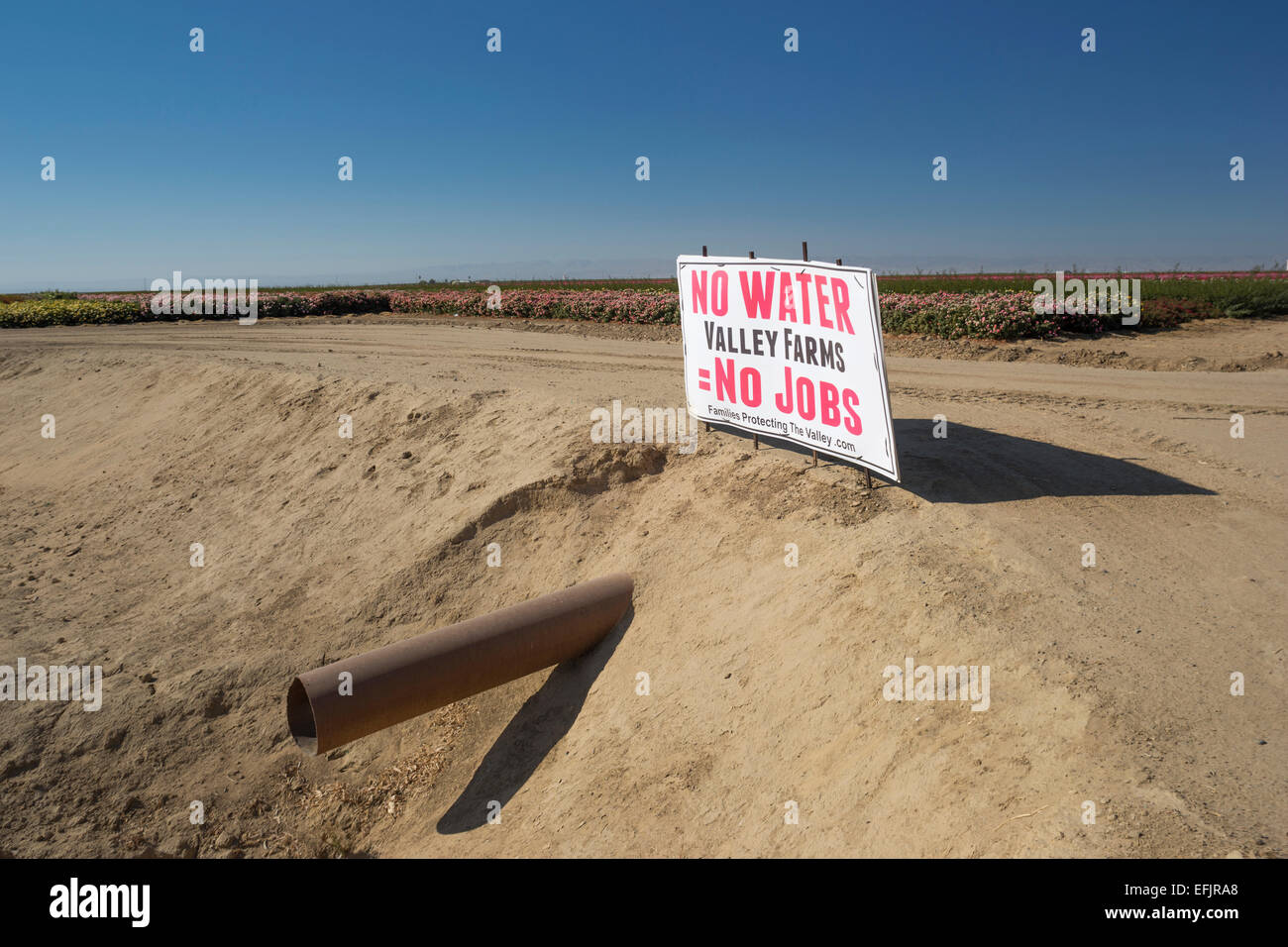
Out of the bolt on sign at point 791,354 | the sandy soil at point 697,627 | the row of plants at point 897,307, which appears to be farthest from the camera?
the row of plants at point 897,307

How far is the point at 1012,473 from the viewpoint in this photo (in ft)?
23.9

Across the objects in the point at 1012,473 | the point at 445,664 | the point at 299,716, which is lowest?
the point at 299,716

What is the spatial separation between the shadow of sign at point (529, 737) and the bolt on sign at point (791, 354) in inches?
98.3

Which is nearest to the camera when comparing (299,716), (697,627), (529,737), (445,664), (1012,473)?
(445,664)

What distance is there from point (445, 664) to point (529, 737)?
1.08m

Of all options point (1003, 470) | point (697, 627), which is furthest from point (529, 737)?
point (1003, 470)

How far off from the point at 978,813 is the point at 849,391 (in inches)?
150

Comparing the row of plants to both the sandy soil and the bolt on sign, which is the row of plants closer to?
the sandy soil

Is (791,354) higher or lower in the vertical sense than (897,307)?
lower

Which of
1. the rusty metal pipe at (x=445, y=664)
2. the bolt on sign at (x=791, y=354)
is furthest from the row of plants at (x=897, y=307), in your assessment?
the rusty metal pipe at (x=445, y=664)

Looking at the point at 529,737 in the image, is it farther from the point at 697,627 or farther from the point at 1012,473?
the point at 1012,473

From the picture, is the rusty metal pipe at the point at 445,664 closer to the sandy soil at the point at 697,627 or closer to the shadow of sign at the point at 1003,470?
the sandy soil at the point at 697,627

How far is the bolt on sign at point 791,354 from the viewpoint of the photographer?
6375 millimetres

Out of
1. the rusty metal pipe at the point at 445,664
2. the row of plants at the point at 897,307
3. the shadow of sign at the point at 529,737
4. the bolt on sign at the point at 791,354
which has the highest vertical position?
the row of plants at the point at 897,307
